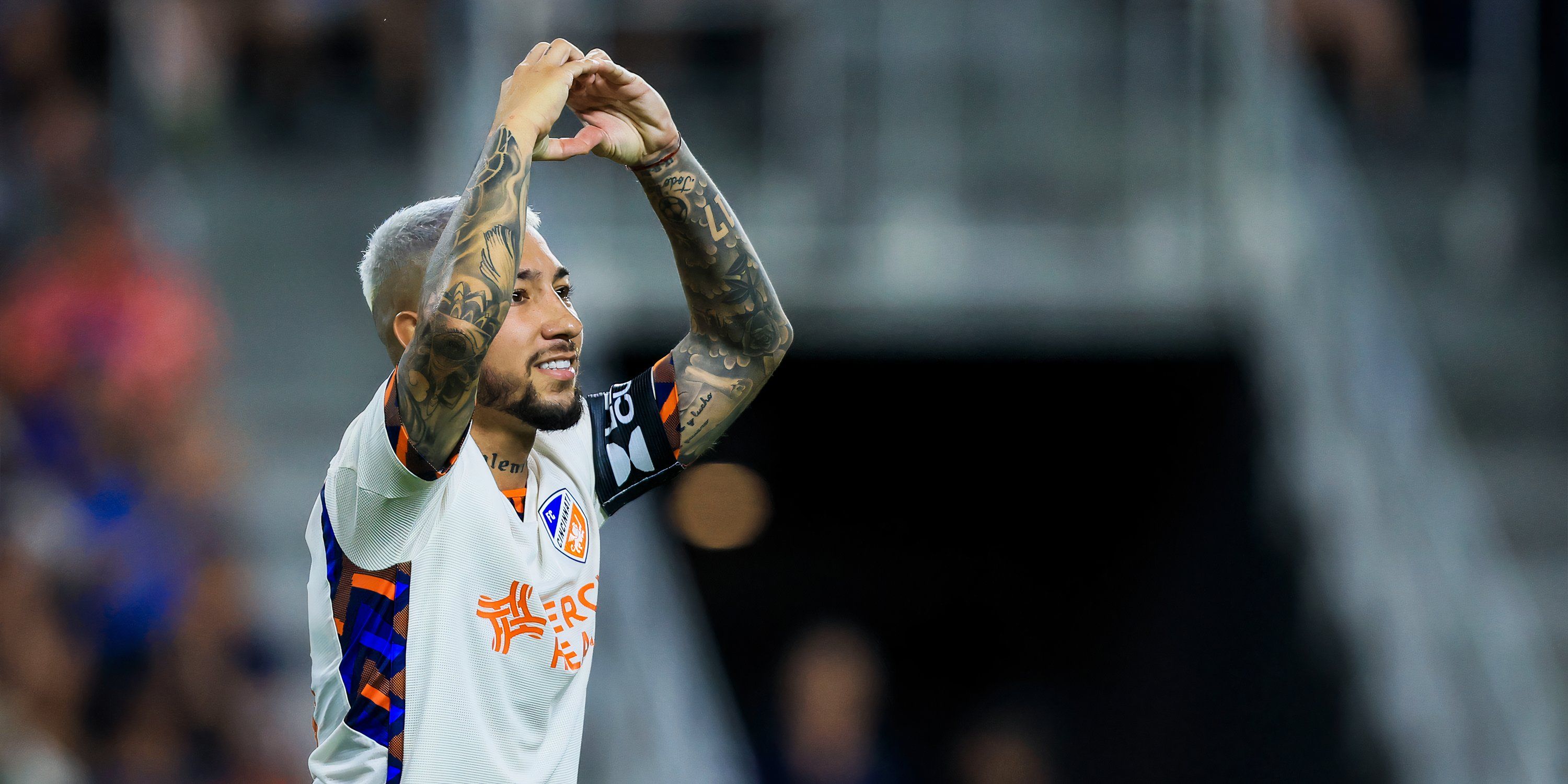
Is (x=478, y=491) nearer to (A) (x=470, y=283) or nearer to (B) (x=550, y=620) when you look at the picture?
(B) (x=550, y=620)

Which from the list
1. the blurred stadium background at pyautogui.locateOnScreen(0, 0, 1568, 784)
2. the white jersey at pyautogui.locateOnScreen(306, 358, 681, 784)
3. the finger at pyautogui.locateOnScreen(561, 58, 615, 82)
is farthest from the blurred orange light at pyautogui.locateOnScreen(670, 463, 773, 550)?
the finger at pyautogui.locateOnScreen(561, 58, 615, 82)

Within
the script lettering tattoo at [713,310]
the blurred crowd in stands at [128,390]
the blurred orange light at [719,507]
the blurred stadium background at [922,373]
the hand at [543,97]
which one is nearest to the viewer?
the hand at [543,97]

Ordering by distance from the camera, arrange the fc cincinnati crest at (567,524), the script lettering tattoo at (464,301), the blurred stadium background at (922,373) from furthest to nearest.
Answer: the blurred stadium background at (922,373), the fc cincinnati crest at (567,524), the script lettering tattoo at (464,301)

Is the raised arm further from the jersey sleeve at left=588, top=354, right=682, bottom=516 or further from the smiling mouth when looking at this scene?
the smiling mouth

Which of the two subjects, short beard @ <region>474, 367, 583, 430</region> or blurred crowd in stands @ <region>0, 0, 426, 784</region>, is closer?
short beard @ <region>474, 367, 583, 430</region>

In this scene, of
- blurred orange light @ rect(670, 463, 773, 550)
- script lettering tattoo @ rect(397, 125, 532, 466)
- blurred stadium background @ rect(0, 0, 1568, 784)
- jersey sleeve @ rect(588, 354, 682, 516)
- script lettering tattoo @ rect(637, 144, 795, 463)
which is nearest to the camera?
script lettering tattoo @ rect(397, 125, 532, 466)

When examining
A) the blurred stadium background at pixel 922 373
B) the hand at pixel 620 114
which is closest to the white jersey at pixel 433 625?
the hand at pixel 620 114

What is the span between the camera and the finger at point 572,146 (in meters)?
2.84

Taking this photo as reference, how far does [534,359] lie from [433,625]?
52 centimetres

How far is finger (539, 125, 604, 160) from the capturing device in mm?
2836

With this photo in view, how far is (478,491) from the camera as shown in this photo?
2.95 meters

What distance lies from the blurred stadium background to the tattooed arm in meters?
4.08

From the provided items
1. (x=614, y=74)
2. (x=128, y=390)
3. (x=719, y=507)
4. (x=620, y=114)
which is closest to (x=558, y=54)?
(x=614, y=74)

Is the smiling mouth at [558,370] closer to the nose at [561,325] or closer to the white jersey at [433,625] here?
the nose at [561,325]
